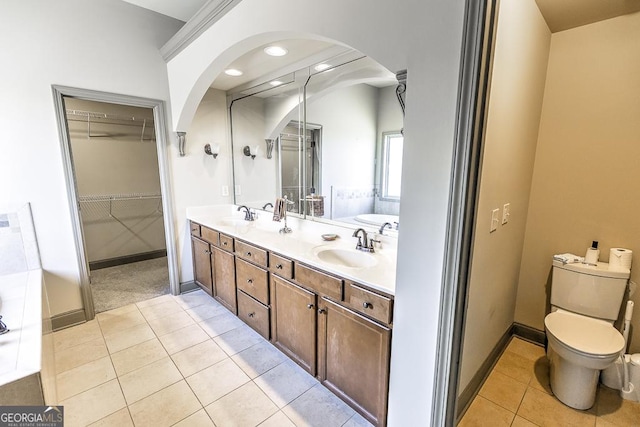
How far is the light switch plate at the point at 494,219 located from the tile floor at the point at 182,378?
1.32 m

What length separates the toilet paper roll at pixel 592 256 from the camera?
1935 millimetres

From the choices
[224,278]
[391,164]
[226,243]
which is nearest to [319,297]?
[391,164]

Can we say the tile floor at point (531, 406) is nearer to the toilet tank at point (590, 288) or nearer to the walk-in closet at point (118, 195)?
the toilet tank at point (590, 288)

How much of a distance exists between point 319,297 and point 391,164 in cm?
100

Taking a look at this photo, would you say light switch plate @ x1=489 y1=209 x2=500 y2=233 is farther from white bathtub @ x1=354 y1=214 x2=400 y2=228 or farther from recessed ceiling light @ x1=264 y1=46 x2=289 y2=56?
recessed ceiling light @ x1=264 y1=46 x2=289 y2=56

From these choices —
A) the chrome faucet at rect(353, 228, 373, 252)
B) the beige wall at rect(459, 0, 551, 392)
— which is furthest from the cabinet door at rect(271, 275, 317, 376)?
the beige wall at rect(459, 0, 551, 392)

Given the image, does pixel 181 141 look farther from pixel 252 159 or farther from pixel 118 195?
pixel 118 195

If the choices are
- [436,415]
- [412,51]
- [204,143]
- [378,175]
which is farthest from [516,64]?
[204,143]

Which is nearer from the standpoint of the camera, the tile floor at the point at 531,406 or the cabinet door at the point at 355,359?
the cabinet door at the point at 355,359

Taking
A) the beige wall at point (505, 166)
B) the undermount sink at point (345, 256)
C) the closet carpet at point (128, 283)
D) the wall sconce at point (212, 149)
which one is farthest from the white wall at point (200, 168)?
the beige wall at point (505, 166)

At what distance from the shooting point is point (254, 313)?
2.33 metres

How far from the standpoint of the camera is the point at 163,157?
2912 mm

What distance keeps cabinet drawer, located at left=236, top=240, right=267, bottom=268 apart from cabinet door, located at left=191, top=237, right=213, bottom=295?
656 millimetres

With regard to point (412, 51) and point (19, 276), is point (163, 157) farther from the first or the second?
point (412, 51)
